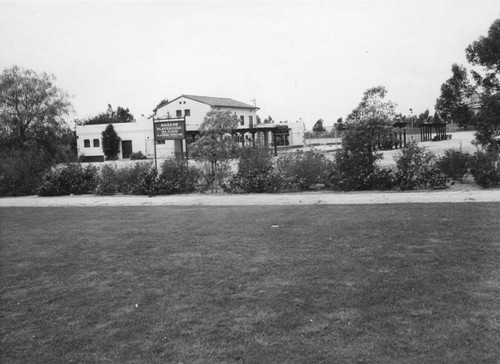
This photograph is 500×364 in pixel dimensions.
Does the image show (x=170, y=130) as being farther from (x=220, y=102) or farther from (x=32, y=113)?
(x=220, y=102)

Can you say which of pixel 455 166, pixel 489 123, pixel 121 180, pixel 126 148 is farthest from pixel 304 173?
pixel 126 148

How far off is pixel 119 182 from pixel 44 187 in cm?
299

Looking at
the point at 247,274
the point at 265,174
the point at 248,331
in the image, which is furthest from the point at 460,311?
the point at 265,174

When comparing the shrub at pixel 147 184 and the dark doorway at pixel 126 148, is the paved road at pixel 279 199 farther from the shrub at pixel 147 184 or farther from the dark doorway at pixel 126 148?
the dark doorway at pixel 126 148

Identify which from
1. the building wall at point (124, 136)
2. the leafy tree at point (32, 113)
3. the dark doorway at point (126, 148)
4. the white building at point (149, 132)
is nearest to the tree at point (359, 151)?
the leafy tree at point (32, 113)

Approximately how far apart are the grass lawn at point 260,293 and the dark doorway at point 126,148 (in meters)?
51.8

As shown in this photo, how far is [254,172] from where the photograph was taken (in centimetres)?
1575

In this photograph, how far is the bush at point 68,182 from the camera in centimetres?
1764

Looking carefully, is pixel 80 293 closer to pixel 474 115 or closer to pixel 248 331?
pixel 248 331

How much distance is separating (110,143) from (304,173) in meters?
47.0

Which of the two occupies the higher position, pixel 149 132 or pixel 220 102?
pixel 220 102

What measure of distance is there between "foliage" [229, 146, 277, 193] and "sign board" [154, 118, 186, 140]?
323cm

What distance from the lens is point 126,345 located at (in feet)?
12.6

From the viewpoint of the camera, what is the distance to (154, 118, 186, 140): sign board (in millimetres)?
18578
